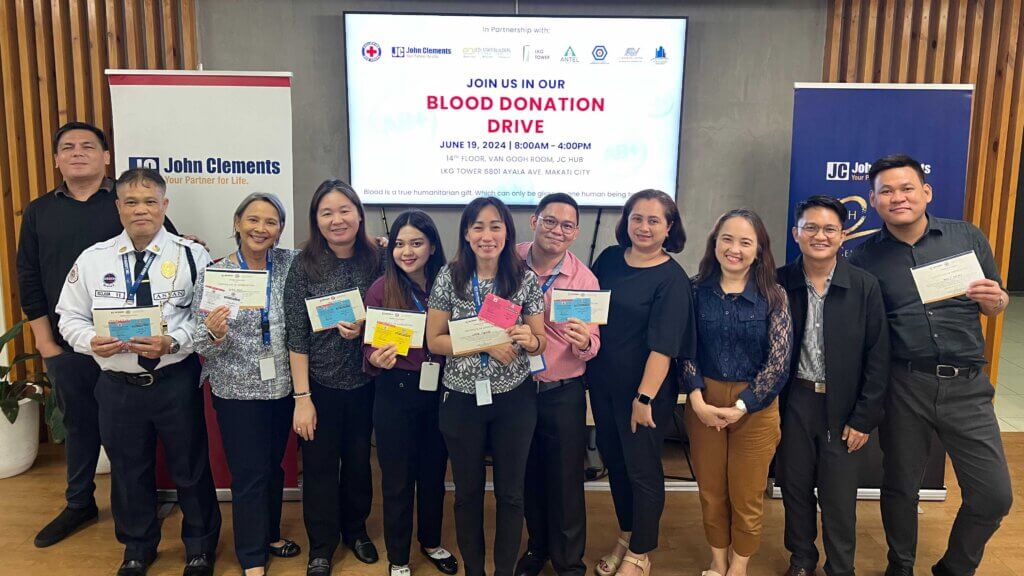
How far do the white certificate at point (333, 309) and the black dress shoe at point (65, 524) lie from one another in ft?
5.98

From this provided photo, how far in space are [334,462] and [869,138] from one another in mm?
3377

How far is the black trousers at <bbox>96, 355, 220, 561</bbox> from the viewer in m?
→ 2.57

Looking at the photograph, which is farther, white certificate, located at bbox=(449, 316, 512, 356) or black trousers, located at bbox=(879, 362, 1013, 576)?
black trousers, located at bbox=(879, 362, 1013, 576)

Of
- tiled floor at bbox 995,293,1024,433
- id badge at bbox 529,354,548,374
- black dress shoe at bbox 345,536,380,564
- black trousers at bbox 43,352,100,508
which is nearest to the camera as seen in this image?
id badge at bbox 529,354,548,374

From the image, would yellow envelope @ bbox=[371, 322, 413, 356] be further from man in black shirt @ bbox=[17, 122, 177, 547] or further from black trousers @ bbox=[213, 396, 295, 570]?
man in black shirt @ bbox=[17, 122, 177, 547]

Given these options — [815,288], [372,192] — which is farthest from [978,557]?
[372,192]

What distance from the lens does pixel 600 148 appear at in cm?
436

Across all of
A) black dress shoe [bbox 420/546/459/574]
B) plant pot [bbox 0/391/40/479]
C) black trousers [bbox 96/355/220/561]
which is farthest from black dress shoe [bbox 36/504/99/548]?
black dress shoe [bbox 420/546/459/574]

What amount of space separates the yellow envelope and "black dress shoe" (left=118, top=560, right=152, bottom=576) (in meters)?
1.54

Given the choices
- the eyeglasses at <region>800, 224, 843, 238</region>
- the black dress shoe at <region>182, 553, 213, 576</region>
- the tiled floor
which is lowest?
the black dress shoe at <region>182, 553, 213, 576</region>

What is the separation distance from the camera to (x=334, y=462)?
2650mm

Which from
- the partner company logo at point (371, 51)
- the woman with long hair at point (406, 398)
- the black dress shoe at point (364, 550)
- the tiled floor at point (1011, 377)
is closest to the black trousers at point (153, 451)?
the black dress shoe at point (364, 550)

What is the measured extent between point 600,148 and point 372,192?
5.26ft

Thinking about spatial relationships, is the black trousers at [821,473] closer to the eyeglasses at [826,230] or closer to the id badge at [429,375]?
the eyeglasses at [826,230]
